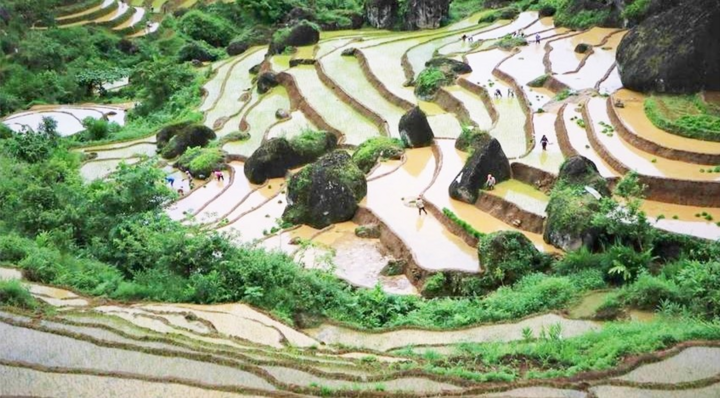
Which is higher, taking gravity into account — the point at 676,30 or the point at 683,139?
the point at 676,30

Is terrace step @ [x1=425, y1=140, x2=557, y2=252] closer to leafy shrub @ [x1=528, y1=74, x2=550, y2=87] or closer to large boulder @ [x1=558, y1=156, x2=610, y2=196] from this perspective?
large boulder @ [x1=558, y1=156, x2=610, y2=196]

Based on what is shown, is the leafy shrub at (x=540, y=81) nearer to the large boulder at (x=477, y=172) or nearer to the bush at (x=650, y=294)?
the large boulder at (x=477, y=172)

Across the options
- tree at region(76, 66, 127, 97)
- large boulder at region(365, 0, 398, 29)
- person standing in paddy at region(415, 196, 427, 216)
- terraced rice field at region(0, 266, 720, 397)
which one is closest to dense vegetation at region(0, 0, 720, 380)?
terraced rice field at region(0, 266, 720, 397)

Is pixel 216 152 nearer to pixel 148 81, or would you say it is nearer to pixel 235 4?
Result: pixel 148 81

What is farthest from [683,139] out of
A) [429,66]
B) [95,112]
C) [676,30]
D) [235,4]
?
[235,4]

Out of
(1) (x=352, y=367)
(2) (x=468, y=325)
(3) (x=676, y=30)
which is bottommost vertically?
(2) (x=468, y=325)

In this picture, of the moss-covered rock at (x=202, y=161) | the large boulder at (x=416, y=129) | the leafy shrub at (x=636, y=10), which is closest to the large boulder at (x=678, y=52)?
the large boulder at (x=416, y=129)
